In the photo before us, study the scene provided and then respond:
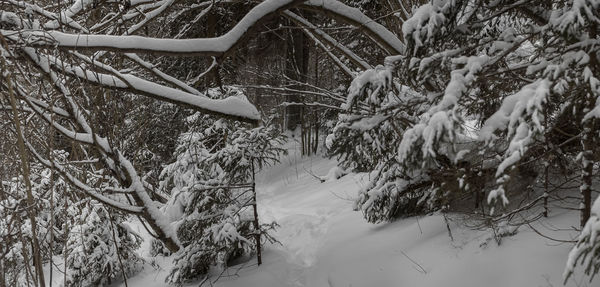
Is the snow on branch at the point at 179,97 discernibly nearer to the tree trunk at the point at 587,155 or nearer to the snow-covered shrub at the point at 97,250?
the tree trunk at the point at 587,155

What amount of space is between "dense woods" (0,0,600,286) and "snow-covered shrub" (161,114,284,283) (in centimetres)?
3

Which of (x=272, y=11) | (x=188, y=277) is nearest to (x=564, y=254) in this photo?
(x=272, y=11)

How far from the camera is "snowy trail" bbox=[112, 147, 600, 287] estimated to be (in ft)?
13.2

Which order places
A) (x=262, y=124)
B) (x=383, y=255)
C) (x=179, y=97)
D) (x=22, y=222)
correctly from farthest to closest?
1. (x=262, y=124)
2. (x=383, y=255)
3. (x=22, y=222)
4. (x=179, y=97)

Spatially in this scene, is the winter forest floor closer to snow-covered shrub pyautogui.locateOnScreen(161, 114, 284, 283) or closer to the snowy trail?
the snowy trail

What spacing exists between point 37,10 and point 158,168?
826 cm

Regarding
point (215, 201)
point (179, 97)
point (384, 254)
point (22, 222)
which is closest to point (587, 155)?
point (384, 254)

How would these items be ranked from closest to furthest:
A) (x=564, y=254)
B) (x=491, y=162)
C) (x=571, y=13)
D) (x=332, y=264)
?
(x=571, y=13)
(x=564, y=254)
(x=491, y=162)
(x=332, y=264)

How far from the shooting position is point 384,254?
5293 mm

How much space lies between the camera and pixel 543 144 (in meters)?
3.57

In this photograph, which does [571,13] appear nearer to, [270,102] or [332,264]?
[332,264]

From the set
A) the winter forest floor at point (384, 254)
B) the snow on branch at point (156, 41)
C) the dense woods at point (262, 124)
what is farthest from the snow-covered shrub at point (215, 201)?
the snow on branch at point (156, 41)

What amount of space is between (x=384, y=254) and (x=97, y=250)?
4.51 m

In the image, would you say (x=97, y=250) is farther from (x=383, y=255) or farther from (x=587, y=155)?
(x=587, y=155)
